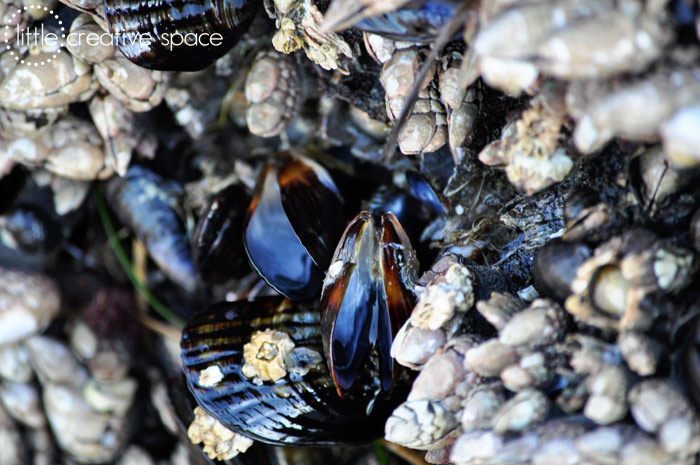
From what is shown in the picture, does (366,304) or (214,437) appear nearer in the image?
(366,304)

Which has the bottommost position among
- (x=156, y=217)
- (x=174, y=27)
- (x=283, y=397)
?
(x=283, y=397)

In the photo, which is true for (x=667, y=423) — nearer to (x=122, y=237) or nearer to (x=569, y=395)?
(x=569, y=395)

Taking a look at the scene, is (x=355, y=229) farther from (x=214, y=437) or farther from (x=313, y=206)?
(x=214, y=437)

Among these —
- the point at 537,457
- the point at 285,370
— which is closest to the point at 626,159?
the point at 537,457

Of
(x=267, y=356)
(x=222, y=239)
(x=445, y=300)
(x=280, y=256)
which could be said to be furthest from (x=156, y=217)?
(x=445, y=300)

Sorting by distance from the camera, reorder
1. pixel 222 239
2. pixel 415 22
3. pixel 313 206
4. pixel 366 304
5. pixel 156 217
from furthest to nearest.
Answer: pixel 156 217
pixel 222 239
pixel 313 206
pixel 366 304
pixel 415 22

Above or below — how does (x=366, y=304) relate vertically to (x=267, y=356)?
above

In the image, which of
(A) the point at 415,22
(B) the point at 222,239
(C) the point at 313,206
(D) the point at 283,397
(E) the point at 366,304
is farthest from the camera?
(B) the point at 222,239
